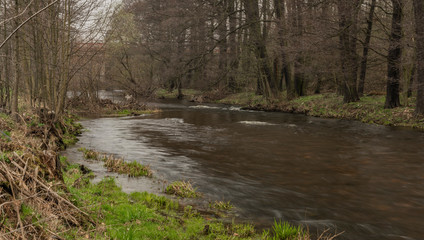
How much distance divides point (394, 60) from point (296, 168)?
13391 mm

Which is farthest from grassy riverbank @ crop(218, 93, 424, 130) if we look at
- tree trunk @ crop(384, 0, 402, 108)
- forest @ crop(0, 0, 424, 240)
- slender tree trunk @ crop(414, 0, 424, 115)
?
slender tree trunk @ crop(414, 0, 424, 115)

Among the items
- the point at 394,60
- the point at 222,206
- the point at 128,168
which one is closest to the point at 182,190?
the point at 222,206

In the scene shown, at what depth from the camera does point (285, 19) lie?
25938 mm

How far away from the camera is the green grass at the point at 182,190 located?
7996 mm

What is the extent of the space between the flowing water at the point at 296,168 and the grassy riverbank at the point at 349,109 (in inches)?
53.4

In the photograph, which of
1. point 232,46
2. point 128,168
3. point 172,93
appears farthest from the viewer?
point 172,93

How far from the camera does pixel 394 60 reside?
20469 mm

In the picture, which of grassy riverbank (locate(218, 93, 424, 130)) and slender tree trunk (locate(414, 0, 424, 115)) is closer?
slender tree trunk (locate(414, 0, 424, 115))

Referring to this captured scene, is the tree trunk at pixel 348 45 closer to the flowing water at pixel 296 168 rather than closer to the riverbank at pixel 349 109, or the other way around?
the riverbank at pixel 349 109

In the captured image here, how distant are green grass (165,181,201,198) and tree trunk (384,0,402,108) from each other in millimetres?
16139

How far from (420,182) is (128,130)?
13755 millimetres

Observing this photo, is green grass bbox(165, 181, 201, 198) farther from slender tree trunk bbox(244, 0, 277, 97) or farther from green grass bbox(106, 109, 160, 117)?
slender tree trunk bbox(244, 0, 277, 97)

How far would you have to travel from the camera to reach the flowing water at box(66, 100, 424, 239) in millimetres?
7134

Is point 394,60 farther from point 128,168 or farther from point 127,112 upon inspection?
point 127,112
